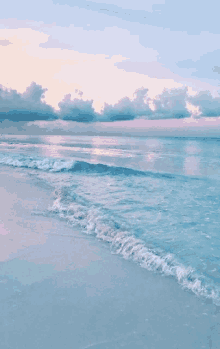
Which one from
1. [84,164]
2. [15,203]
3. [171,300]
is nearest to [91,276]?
[171,300]

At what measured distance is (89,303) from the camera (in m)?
3.02

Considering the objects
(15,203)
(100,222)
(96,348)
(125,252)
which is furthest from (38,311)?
(15,203)

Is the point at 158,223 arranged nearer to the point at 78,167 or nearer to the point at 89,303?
the point at 89,303

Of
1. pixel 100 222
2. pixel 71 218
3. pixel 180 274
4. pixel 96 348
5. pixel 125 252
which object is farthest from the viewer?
pixel 71 218

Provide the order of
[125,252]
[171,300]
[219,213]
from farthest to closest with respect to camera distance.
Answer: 1. [219,213]
2. [125,252]
3. [171,300]

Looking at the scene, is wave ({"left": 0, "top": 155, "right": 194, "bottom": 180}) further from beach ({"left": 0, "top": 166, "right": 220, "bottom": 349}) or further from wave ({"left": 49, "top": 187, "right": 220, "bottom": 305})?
beach ({"left": 0, "top": 166, "right": 220, "bottom": 349})

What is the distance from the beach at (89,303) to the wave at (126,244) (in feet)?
0.53

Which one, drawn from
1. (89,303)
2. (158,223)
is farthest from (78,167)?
(89,303)

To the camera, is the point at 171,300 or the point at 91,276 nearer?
the point at 171,300

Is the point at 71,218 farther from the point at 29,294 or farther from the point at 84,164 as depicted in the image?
the point at 84,164

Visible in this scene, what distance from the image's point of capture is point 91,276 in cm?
364

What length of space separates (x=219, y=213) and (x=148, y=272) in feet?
13.1

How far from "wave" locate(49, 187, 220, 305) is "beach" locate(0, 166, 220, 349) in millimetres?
160

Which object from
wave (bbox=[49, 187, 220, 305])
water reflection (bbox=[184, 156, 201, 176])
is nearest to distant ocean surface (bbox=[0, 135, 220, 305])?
wave (bbox=[49, 187, 220, 305])
